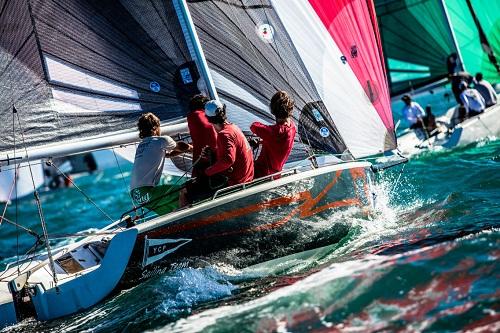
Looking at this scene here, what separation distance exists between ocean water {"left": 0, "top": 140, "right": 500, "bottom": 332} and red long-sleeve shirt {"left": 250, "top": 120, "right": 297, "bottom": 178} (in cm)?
69

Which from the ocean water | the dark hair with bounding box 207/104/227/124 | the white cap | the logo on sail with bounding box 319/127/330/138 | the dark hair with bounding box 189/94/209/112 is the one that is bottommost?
the ocean water

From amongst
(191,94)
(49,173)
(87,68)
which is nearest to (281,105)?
(191,94)

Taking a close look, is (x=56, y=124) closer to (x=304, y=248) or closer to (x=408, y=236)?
(x=304, y=248)

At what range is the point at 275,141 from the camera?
6438 millimetres

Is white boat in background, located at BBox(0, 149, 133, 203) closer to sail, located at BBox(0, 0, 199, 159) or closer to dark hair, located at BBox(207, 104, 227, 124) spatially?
sail, located at BBox(0, 0, 199, 159)

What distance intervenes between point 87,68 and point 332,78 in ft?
7.53

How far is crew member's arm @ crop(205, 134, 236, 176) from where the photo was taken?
19.8 feet

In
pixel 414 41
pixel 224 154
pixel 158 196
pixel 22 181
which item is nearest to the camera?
pixel 224 154

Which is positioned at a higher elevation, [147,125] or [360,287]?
[147,125]

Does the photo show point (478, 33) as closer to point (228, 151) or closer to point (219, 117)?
point (219, 117)

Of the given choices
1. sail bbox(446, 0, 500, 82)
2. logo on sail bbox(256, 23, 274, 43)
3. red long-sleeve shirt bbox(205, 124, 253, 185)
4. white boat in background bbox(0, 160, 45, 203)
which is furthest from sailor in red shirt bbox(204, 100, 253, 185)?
white boat in background bbox(0, 160, 45, 203)

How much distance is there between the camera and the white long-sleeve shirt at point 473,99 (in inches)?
514

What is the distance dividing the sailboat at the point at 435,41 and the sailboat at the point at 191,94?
7.43 meters

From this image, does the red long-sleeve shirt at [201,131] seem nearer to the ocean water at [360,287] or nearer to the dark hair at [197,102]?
the dark hair at [197,102]
